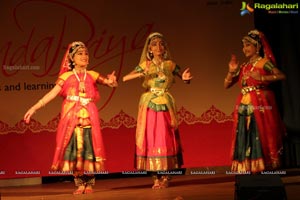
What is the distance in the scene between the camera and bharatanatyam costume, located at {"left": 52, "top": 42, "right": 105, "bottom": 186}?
555 cm

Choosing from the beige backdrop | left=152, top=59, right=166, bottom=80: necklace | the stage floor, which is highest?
the beige backdrop

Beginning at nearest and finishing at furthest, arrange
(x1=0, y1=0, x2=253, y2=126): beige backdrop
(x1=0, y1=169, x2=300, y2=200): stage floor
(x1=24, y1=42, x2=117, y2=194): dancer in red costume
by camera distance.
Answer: (x1=0, y1=169, x2=300, y2=200): stage floor, (x1=24, y1=42, x2=117, y2=194): dancer in red costume, (x1=0, y1=0, x2=253, y2=126): beige backdrop

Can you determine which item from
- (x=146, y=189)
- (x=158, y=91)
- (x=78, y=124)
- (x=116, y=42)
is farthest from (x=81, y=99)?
(x=116, y=42)

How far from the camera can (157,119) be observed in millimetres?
5727

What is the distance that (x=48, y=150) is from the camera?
686 centimetres

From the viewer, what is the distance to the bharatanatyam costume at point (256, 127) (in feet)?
18.5

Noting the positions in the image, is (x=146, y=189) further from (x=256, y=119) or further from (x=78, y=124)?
(x=256, y=119)

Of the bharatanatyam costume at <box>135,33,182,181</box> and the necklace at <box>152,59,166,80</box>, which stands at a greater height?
the necklace at <box>152,59,166,80</box>

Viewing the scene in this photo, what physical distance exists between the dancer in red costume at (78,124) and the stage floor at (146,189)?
25cm

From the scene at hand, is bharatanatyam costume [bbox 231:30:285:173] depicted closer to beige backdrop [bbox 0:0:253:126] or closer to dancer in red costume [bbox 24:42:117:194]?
dancer in red costume [bbox 24:42:117:194]

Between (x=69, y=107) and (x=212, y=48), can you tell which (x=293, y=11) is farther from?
(x=69, y=107)

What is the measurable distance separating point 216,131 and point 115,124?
108 cm

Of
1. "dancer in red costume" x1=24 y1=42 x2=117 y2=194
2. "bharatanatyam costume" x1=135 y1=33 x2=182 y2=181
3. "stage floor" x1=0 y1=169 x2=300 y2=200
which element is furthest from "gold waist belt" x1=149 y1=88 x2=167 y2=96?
"stage floor" x1=0 y1=169 x2=300 y2=200

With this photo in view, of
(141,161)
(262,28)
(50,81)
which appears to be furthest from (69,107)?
(262,28)
